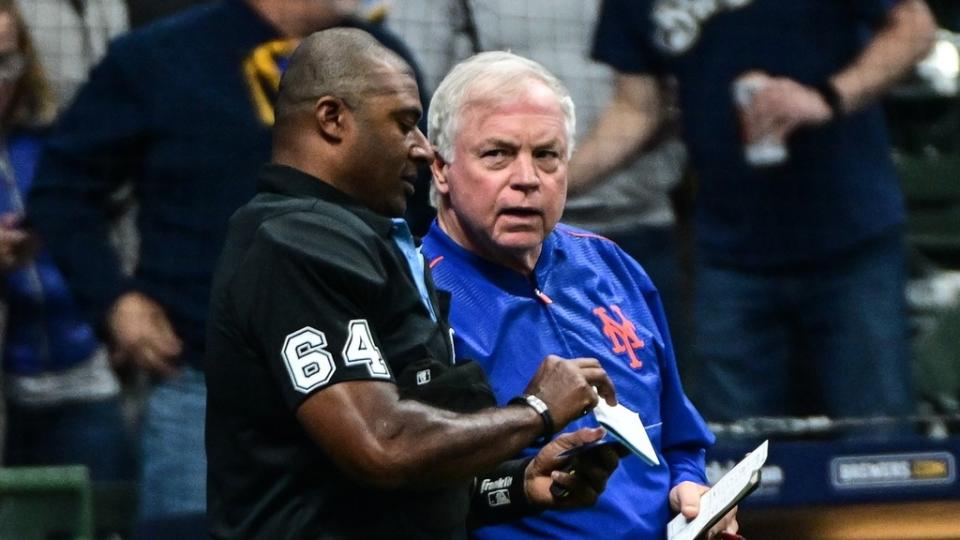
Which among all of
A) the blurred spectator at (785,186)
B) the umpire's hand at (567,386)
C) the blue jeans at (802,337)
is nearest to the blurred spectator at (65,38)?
the blurred spectator at (785,186)

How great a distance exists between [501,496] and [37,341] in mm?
1995

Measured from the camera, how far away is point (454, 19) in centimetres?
508

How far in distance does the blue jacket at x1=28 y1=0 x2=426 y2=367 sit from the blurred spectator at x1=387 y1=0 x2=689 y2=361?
0.49 meters

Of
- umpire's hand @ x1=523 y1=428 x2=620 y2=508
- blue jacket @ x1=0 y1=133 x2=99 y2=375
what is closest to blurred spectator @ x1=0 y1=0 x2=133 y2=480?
blue jacket @ x1=0 y1=133 x2=99 y2=375

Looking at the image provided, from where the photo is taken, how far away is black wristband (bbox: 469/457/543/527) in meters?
3.06

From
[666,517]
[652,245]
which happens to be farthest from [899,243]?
[666,517]

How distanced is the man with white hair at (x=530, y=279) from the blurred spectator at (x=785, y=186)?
1.84m

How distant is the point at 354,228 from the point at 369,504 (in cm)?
38

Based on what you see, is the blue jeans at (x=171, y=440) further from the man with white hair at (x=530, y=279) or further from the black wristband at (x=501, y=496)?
the black wristband at (x=501, y=496)

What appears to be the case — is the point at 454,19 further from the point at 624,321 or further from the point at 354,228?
the point at 354,228

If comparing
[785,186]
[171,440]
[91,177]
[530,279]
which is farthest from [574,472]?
[785,186]

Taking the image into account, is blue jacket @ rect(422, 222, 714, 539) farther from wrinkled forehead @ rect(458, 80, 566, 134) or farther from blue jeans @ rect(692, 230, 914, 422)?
blue jeans @ rect(692, 230, 914, 422)

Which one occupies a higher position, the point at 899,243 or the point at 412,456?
the point at 412,456

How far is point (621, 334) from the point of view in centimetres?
328
